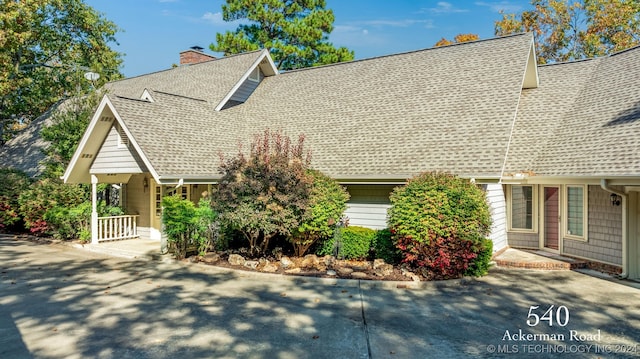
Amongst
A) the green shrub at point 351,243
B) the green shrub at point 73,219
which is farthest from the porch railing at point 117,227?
the green shrub at point 351,243

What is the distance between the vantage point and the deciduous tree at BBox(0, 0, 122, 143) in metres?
23.6

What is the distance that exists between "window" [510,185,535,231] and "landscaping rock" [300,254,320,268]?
692cm

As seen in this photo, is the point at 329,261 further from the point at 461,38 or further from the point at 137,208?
the point at 461,38

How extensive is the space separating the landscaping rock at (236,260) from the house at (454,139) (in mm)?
2620

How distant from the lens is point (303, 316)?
7668mm

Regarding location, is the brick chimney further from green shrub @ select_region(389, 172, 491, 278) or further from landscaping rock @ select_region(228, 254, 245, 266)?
green shrub @ select_region(389, 172, 491, 278)

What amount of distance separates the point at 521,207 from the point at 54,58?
29.9 meters

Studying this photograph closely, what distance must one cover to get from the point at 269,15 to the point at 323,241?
25.6 metres

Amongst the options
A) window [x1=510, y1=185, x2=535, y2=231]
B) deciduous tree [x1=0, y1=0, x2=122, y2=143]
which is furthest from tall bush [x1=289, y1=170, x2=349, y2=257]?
deciduous tree [x1=0, y1=0, x2=122, y2=143]

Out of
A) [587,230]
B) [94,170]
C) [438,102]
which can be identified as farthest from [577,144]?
[94,170]

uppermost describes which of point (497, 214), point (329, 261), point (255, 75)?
point (255, 75)

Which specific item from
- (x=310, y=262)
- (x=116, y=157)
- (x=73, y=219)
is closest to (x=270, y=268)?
(x=310, y=262)

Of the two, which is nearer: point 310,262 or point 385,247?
point 310,262

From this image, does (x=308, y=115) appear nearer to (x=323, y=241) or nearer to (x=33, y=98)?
(x=323, y=241)
